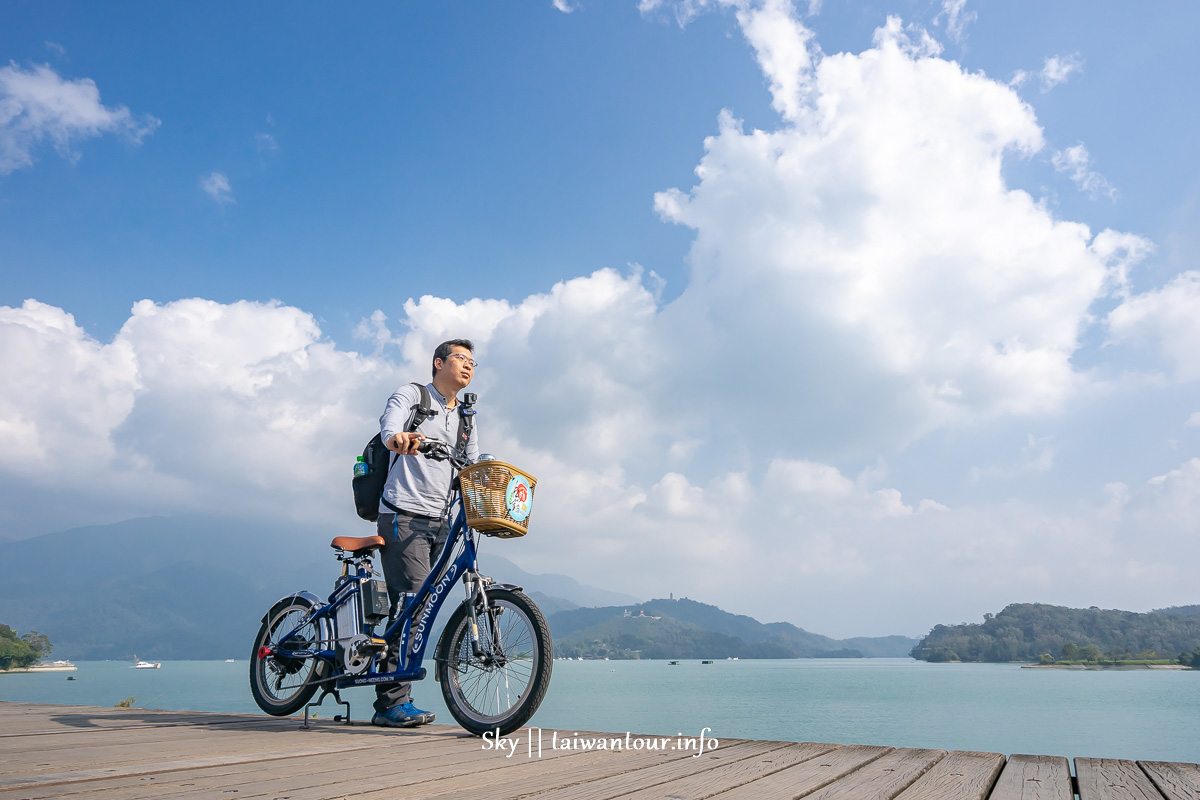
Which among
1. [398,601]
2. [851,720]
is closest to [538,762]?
[398,601]

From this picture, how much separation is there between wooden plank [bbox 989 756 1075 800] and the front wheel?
87.2 inches

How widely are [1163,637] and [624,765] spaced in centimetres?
18580

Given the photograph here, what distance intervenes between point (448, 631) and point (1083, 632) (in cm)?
18097

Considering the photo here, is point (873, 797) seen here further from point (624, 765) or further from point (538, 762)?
point (538, 762)

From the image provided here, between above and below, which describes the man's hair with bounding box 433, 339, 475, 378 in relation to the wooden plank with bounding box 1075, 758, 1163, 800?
above

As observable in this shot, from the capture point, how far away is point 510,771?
9.70 feet

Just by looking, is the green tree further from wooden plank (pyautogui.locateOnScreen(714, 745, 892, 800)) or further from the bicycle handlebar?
wooden plank (pyautogui.locateOnScreen(714, 745, 892, 800))

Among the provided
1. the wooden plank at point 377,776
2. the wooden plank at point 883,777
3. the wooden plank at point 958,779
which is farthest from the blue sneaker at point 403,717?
the wooden plank at point 958,779

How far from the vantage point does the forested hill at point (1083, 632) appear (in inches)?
5679

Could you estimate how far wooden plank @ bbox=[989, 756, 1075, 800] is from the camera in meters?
2.50

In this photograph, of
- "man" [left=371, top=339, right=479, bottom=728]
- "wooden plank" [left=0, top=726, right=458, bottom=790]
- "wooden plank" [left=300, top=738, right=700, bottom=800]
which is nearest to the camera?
"wooden plank" [left=300, top=738, right=700, bottom=800]

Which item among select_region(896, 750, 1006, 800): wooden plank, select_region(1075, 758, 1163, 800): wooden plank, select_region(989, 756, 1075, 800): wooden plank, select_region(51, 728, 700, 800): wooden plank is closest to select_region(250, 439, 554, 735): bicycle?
select_region(51, 728, 700, 800): wooden plank

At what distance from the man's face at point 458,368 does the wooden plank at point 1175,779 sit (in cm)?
427

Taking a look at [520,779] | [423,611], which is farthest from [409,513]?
[520,779]
